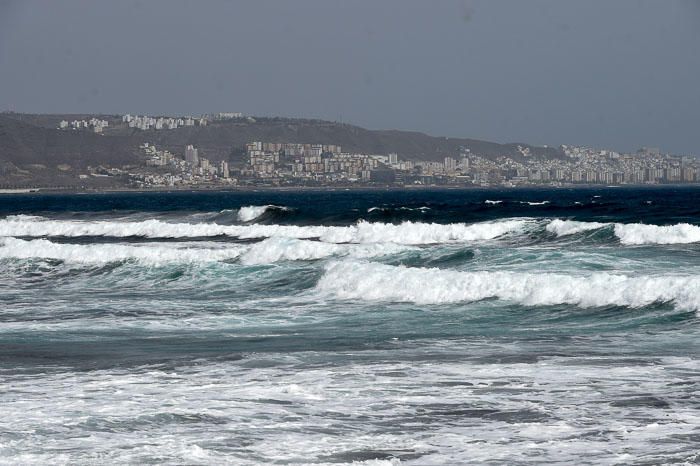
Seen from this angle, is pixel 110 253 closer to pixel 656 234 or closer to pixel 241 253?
pixel 241 253

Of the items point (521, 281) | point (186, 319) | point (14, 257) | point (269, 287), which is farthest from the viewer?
point (14, 257)

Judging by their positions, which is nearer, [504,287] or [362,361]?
[362,361]

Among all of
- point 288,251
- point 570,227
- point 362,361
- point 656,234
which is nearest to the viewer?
point 362,361

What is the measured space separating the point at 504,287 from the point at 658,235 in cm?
1478

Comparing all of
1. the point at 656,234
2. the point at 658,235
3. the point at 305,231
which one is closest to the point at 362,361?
the point at 656,234

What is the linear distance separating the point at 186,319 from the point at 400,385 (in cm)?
Result: 821

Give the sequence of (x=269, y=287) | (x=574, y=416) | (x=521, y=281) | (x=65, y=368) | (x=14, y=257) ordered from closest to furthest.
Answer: (x=574, y=416) < (x=65, y=368) < (x=521, y=281) < (x=269, y=287) < (x=14, y=257)

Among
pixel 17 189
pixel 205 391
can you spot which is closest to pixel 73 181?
pixel 17 189

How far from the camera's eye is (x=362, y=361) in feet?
50.2

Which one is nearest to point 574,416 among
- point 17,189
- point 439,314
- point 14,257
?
point 439,314

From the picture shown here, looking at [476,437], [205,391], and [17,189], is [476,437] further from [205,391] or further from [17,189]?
[17,189]

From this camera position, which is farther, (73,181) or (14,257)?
(73,181)

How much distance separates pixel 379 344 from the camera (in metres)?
16.9

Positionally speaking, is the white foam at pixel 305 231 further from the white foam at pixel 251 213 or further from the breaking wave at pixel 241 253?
the breaking wave at pixel 241 253
